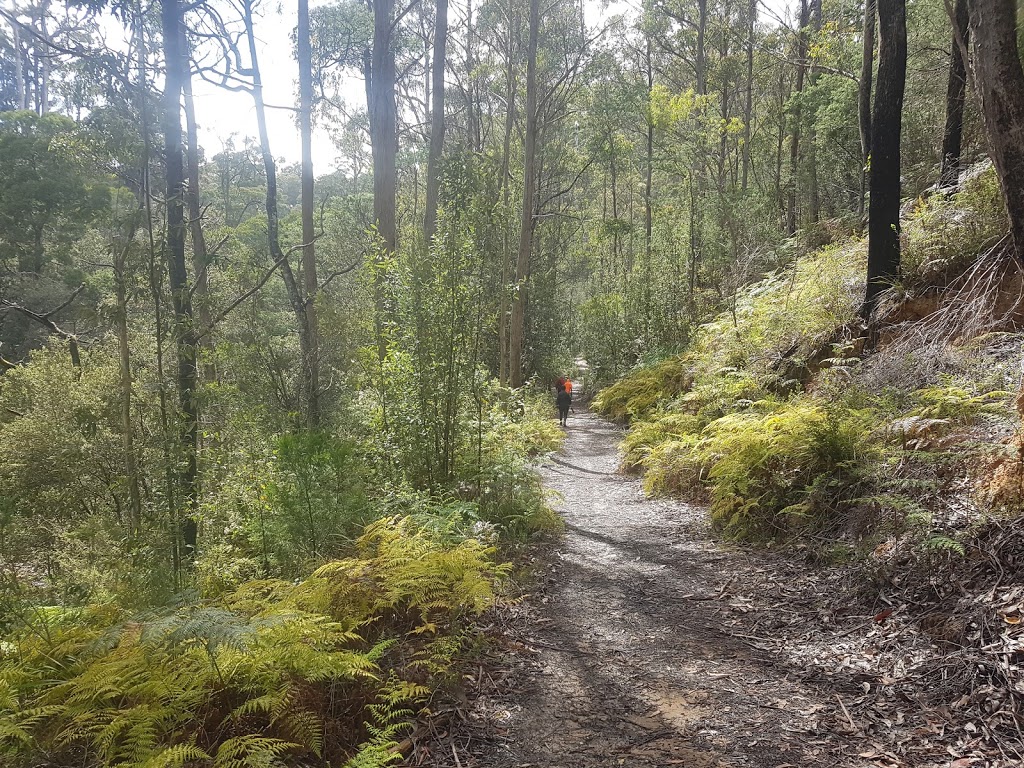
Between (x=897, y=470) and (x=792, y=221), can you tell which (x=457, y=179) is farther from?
(x=792, y=221)

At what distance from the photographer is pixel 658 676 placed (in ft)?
10.3

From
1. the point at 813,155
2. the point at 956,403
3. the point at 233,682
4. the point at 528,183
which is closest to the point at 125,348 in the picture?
the point at 233,682

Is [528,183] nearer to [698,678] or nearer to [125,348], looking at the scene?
[125,348]

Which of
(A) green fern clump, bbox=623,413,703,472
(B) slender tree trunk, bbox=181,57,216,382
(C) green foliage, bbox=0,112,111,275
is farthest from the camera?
(C) green foliage, bbox=0,112,111,275

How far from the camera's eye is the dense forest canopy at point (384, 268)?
16.1 feet

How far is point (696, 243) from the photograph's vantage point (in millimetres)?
17281

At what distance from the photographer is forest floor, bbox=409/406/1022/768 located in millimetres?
2453

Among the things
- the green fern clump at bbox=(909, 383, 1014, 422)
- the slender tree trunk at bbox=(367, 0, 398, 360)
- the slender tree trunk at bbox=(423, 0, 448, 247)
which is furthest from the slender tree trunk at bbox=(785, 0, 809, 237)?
the green fern clump at bbox=(909, 383, 1014, 422)

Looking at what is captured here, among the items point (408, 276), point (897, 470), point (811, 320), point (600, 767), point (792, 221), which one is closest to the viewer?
point (600, 767)

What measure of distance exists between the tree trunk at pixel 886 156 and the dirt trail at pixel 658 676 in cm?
401

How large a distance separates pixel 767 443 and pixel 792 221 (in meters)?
13.8

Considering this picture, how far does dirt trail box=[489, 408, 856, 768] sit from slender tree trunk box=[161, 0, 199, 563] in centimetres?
347

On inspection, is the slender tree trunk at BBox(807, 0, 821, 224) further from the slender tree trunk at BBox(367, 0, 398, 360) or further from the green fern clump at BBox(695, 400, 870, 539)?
the green fern clump at BBox(695, 400, 870, 539)

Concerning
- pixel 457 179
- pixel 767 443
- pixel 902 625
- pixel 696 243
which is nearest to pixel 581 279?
pixel 696 243
